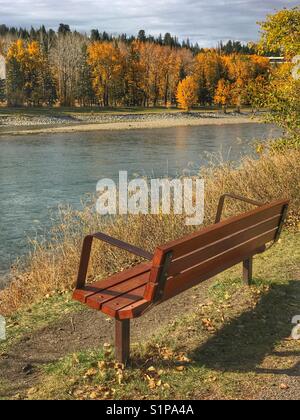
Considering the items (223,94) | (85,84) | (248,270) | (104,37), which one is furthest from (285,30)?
(104,37)

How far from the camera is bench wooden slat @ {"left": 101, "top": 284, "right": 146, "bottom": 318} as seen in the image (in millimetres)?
4492

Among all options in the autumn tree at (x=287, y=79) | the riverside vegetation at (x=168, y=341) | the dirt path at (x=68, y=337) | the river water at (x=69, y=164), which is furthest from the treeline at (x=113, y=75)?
the dirt path at (x=68, y=337)

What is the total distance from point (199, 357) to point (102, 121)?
209 ft

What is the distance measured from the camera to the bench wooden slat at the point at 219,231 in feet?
14.4

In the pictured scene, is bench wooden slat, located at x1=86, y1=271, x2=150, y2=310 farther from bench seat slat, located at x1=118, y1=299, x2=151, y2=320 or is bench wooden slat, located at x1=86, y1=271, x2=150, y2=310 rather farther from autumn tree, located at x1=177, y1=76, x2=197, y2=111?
autumn tree, located at x1=177, y1=76, x2=197, y2=111

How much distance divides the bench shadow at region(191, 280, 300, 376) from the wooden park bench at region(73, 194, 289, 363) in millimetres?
608

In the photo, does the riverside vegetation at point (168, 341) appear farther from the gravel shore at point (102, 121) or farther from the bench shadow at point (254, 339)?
the gravel shore at point (102, 121)

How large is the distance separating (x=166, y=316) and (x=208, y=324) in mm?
729

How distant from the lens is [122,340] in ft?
15.3

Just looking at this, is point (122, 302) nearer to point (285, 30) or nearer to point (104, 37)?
point (285, 30)

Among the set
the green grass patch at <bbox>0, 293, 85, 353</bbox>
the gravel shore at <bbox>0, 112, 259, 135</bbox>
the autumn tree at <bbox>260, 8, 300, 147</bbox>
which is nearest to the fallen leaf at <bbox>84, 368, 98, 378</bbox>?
the green grass patch at <bbox>0, 293, 85, 353</bbox>

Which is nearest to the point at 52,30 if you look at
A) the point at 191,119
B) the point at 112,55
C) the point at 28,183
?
the point at 112,55

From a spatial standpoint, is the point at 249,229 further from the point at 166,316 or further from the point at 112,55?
the point at 112,55

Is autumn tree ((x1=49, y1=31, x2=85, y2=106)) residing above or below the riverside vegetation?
above
